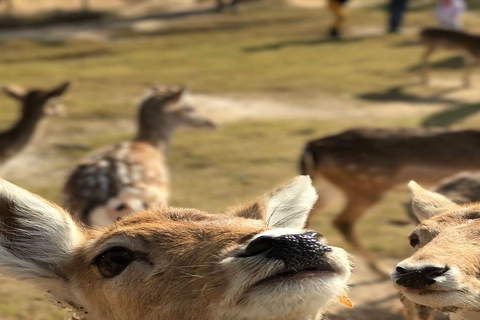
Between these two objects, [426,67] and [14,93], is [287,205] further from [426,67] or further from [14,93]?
[426,67]

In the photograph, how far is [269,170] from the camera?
430 inches

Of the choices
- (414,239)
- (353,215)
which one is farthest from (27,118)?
(414,239)

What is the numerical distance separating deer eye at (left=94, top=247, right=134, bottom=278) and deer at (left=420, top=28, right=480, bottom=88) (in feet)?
50.2

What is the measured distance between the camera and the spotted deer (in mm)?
7832

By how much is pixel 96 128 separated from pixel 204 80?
5227 millimetres

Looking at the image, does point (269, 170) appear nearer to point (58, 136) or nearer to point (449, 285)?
point (58, 136)

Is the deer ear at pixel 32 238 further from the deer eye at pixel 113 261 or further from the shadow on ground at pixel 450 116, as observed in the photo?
the shadow on ground at pixel 450 116

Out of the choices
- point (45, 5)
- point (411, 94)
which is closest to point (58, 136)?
point (411, 94)

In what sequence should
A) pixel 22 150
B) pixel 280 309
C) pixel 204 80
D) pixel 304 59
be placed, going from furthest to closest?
pixel 304 59
pixel 204 80
pixel 22 150
pixel 280 309

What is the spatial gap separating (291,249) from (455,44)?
16.2 metres

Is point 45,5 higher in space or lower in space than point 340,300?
lower

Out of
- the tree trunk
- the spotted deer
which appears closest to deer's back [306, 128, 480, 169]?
the spotted deer

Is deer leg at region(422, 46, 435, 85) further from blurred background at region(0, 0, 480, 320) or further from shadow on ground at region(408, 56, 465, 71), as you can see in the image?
shadow on ground at region(408, 56, 465, 71)

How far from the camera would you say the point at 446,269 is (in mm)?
3086
